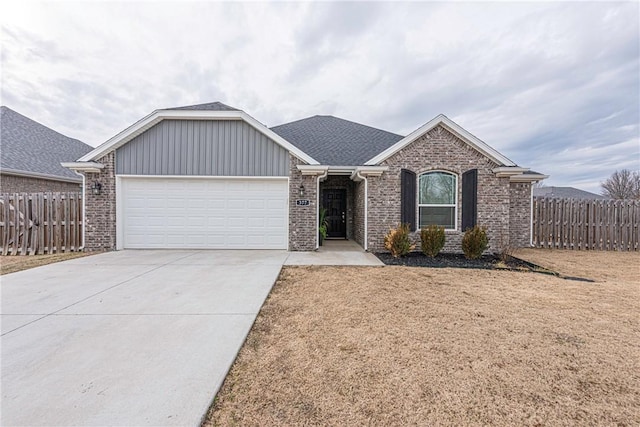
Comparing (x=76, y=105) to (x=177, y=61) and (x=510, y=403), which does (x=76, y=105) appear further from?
(x=510, y=403)

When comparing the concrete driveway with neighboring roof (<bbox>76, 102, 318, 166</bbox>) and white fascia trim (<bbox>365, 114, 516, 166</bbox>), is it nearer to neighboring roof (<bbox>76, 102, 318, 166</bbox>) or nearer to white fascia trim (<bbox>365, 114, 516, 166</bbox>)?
neighboring roof (<bbox>76, 102, 318, 166</bbox>)

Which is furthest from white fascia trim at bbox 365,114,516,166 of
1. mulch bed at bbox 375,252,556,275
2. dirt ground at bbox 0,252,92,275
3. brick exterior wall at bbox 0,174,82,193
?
brick exterior wall at bbox 0,174,82,193

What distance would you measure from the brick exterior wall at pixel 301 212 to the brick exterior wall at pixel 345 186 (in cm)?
306

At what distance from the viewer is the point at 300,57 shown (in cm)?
1190

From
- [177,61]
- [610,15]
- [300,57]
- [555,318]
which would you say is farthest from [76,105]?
[610,15]

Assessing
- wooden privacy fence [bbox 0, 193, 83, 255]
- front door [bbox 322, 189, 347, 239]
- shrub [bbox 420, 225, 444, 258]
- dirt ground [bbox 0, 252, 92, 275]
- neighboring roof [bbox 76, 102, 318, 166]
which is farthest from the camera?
front door [bbox 322, 189, 347, 239]

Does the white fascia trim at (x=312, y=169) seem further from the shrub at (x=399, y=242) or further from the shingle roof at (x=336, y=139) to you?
the shrub at (x=399, y=242)

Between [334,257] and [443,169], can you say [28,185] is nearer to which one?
[334,257]

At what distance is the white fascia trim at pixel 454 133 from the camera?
27.7 ft

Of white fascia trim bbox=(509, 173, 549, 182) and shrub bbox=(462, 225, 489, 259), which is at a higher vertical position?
white fascia trim bbox=(509, 173, 549, 182)

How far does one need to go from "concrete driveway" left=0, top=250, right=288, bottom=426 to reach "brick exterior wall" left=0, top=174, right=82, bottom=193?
8.41m

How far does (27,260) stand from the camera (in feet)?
23.5

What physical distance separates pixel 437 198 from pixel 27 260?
466 inches

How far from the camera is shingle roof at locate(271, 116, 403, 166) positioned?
33.4 ft
